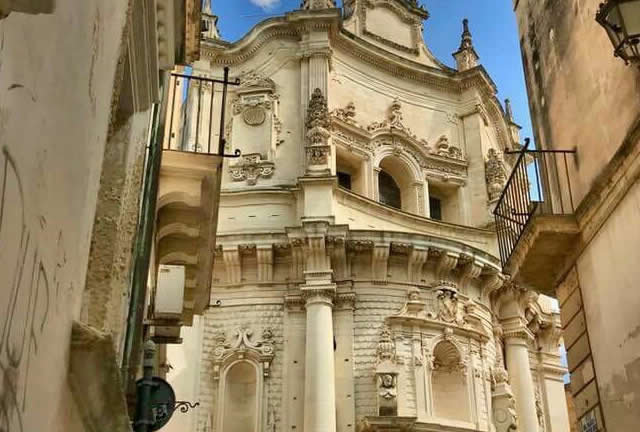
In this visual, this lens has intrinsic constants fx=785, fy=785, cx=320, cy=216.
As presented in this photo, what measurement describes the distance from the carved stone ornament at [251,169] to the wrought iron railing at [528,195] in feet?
31.6

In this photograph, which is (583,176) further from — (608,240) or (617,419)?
(617,419)

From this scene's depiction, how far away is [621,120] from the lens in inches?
285

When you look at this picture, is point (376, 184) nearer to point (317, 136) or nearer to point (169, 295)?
point (317, 136)

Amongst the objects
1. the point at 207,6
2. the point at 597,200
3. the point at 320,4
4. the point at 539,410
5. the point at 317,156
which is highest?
the point at 207,6

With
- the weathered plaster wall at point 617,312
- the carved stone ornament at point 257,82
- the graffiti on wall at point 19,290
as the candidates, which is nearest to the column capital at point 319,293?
the carved stone ornament at point 257,82

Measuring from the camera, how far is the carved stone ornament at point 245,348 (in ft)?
53.2

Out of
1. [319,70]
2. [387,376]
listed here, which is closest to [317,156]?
[319,70]

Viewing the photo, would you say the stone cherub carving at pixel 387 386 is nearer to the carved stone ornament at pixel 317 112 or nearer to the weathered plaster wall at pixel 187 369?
the weathered plaster wall at pixel 187 369

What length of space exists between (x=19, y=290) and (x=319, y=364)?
13455 mm

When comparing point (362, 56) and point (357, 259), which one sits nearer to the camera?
point (357, 259)

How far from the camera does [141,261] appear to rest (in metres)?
6.38

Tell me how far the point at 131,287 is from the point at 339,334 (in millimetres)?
10861

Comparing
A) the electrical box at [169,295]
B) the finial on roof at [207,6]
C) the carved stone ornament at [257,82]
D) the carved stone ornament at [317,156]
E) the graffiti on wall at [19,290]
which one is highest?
the finial on roof at [207,6]

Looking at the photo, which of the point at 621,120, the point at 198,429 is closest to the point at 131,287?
the point at 621,120
